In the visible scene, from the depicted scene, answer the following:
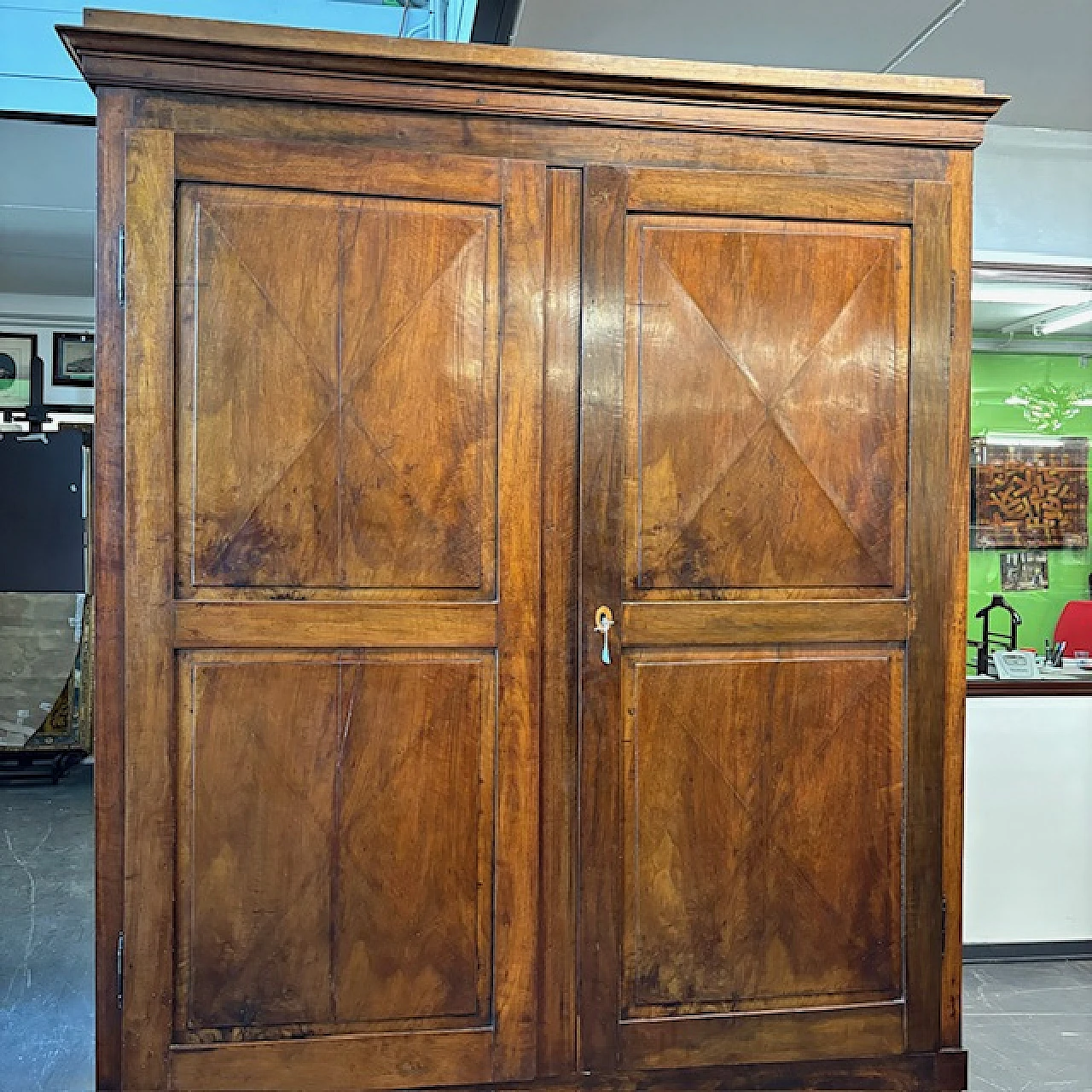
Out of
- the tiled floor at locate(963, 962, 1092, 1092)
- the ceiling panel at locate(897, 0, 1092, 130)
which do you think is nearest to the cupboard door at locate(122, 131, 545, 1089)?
the tiled floor at locate(963, 962, 1092, 1092)

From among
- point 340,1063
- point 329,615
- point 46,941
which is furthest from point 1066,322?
point 46,941

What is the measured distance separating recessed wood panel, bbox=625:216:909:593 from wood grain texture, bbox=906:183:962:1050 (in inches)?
1.7

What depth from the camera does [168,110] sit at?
2096mm

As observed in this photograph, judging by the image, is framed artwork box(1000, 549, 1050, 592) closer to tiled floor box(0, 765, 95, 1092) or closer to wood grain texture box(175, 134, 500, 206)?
wood grain texture box(175, 134, 500, 206)

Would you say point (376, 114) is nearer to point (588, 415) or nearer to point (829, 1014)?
point (588, 415)

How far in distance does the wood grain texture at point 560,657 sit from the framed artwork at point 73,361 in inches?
186

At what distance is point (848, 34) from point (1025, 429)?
1415mm

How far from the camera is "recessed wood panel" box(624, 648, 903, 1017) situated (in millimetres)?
2279

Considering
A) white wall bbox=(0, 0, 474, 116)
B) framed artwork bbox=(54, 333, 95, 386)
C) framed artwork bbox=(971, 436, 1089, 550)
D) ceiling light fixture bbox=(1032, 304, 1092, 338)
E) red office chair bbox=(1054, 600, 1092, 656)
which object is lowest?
red office chair bbox=(1054, 600, 1092, 656)

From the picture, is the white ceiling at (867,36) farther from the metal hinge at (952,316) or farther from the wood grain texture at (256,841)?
the wood grain texture at (256,841)

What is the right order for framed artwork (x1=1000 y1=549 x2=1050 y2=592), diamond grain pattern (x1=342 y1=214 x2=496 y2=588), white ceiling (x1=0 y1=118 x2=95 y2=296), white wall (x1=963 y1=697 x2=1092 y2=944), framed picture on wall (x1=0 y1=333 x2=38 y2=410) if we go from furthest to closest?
framed picture on wall (x1=0 y1=333 x2=38 y2=410), white ceiling (x1=0 y1=118 x2=95 y2=296), framed artwork (x1=1000 y1=549 x2=1050 y2=592), white wall (x1=963 y1=697 x2=1092 y2=944), diamond grain pattern (x1=342 y1=214 x2=496 y2=588)

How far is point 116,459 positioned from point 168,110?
0.71 metres

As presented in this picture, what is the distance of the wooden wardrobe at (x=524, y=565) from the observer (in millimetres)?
2117

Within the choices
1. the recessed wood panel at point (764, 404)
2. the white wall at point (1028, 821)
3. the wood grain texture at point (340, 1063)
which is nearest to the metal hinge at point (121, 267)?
the recessed wood panel at point (764, 404)
